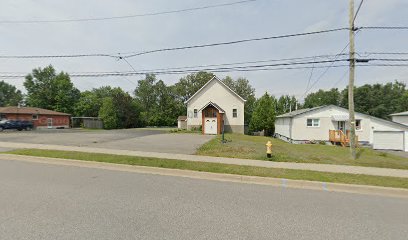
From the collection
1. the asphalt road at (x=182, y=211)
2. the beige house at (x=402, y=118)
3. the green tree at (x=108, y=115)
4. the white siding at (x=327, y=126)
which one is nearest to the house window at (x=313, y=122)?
the white siding at (x=327, y=126)

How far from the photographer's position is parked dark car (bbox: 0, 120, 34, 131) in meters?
31.3

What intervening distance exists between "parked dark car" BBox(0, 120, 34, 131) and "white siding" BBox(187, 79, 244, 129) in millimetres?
24885

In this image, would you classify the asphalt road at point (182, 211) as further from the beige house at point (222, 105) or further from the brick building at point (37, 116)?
the brick building at point (37, 116)

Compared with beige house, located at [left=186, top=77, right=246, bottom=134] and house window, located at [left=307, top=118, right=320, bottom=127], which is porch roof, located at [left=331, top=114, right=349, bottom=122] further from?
beige house, located at [left=186, top=77, right=246, bottom=134]

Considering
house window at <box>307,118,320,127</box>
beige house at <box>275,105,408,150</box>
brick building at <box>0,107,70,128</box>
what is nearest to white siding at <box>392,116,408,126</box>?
beige house at <box>275,105,408,150</box>

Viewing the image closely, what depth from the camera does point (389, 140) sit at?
79.3 ft

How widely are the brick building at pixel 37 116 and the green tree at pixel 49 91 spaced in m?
9.96

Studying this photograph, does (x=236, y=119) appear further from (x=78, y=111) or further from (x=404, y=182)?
(x=78, y=111)

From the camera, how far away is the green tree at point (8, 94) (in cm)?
7836

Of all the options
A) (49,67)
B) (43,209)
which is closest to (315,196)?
(43,209)

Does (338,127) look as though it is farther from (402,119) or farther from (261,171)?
(261,171)

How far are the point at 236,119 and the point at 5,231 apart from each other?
96.6 ft

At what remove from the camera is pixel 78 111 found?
55.7m

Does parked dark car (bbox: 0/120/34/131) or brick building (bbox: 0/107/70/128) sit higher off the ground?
brick building (bbox: 0/107/70/128)
